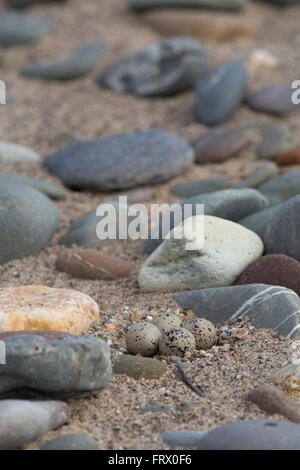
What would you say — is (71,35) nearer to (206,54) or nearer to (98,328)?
(206,54)

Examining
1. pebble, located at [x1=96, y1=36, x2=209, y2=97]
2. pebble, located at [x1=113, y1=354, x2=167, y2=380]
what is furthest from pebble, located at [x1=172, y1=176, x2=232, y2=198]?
pebble, located at [x1=113, y1=354, x2=167, y2=380]

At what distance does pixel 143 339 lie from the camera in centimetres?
276

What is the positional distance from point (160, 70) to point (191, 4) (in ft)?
4.26

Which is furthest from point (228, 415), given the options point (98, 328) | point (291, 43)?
point (291, 43)

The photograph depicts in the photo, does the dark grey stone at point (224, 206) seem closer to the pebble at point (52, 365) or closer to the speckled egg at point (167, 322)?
the speckled egg at point (167, 322)

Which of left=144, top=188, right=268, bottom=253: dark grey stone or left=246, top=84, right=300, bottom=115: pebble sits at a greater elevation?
left=246, top=84, right=300, bottom=115: pebble

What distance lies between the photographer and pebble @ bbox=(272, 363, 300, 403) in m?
2.47

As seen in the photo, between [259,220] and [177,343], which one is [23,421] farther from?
[259,220]

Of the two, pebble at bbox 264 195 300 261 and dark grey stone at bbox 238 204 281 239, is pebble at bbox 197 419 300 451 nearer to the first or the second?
pebble at bbox 264 195 300 261

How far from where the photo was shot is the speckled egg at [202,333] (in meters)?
2.81

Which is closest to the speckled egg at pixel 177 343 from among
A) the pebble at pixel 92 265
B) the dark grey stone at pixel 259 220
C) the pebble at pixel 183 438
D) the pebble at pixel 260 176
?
the pebble at pixel 183 438

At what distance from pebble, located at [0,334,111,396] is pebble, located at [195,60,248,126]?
3.60 metres

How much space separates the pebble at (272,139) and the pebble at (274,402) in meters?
2.91

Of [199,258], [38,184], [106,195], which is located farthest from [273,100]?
[199,258]
